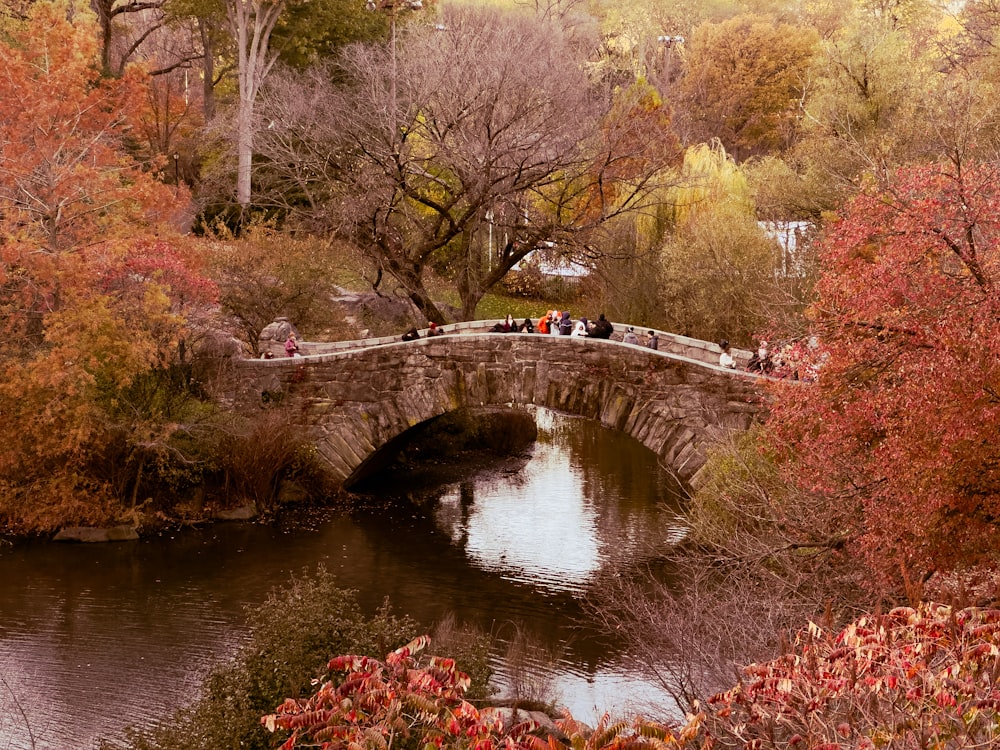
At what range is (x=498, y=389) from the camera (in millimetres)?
21672

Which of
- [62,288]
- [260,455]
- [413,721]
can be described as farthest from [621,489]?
[413,721]

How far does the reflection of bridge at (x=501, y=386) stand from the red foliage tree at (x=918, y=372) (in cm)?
584

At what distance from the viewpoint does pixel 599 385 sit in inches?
810

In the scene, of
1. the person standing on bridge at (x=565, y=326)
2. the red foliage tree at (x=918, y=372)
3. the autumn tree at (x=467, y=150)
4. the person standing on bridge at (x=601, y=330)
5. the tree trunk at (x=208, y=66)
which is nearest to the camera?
the red foliage tree at (x=918, y=372)

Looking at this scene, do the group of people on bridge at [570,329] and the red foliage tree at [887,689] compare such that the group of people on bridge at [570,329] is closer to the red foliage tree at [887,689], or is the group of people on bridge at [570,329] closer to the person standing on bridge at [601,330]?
the person standing on bridge at [601,330]

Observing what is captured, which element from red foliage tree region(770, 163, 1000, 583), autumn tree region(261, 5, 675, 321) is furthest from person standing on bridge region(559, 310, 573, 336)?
red foliage tree region(770, 163, 1000, 583)

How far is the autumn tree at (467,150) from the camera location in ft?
84.2

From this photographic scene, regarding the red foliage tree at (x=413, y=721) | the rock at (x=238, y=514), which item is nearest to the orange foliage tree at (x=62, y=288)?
the rock at (x=238, y=514)

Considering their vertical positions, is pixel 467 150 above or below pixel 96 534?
above

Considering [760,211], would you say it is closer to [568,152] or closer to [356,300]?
[568,152]

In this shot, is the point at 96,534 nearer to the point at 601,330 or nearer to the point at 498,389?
the point at 498,389

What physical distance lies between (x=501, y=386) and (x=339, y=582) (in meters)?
4.95

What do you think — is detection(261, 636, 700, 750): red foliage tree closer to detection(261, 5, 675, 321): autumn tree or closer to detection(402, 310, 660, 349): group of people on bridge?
detection(402, 310, 660, 349): group of people on bridge

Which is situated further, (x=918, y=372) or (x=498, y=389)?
(x=498, y=389)
